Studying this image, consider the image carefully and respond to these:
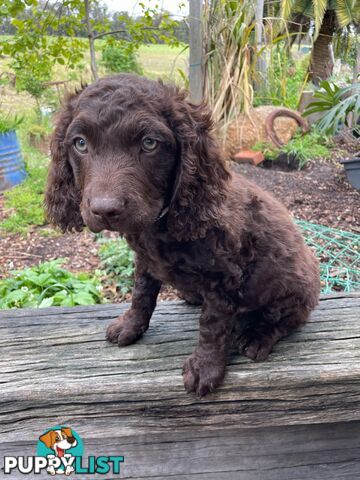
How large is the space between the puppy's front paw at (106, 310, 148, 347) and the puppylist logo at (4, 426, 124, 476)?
0.48 m

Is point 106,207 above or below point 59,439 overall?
above

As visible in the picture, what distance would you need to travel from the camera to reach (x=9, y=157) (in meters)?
6.55

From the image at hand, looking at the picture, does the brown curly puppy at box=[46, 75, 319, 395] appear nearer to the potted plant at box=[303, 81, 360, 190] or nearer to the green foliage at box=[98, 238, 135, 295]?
the green foliage at box=[98, 238, 135, 295]

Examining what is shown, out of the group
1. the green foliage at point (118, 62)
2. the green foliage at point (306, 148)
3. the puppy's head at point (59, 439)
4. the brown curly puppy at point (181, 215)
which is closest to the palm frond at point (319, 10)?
the green foliage at point (118, 62)

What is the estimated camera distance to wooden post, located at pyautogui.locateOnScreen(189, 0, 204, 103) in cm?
439

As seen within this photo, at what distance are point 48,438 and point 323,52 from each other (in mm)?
13541

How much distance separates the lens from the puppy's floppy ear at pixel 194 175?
5.35 feet

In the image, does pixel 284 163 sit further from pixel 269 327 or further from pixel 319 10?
pixel 319 10

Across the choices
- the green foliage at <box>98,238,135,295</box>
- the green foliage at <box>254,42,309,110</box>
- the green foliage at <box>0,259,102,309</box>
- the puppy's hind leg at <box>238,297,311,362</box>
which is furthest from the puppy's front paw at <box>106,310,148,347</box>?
the green foliage at <box>254,42,309,110</box>

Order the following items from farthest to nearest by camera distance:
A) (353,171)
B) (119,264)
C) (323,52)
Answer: (323,52) < (353,171) < (119,264)

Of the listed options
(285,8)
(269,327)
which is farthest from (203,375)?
(285,8)

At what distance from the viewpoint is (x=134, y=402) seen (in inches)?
78.0

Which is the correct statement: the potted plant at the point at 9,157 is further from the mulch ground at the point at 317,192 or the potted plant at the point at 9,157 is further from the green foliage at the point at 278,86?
the green foliage at the point at 278,86

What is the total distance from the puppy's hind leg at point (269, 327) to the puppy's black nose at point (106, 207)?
3.32 feet
